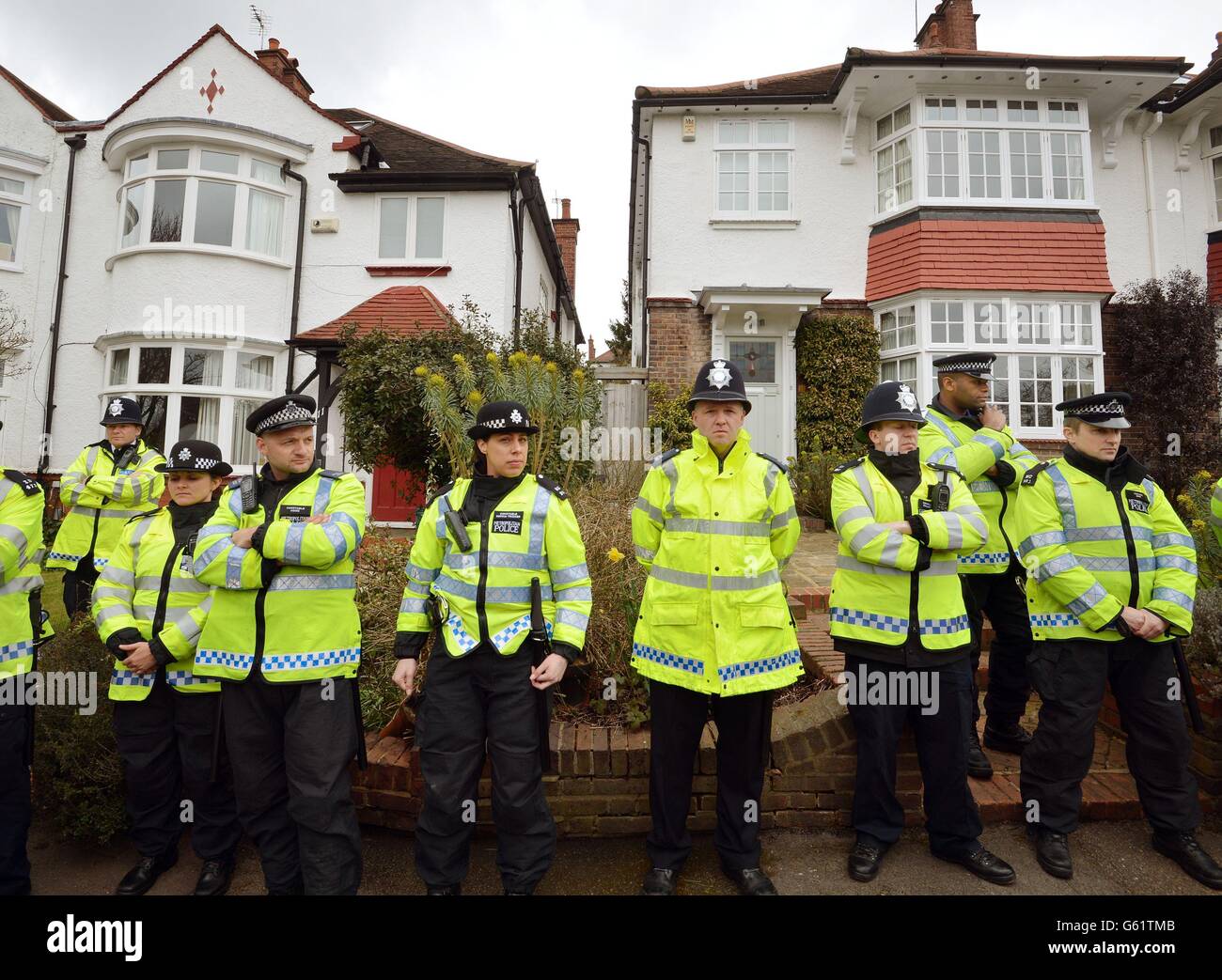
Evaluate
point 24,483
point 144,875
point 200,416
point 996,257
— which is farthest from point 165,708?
point 996,257

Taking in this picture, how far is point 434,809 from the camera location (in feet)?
8.93

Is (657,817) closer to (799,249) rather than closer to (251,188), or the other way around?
(799,249)

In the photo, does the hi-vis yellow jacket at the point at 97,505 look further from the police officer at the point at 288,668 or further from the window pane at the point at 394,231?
the window pane at the point at 394,231

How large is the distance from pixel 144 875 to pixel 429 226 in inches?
461

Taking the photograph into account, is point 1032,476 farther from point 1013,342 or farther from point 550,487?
point 1013,342

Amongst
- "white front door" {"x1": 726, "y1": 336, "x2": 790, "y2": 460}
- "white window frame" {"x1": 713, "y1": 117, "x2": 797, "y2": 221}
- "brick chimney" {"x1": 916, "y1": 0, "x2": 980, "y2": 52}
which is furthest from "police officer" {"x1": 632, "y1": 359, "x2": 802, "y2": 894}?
"brick chimney" {"x1": 916, "y1": 0, "x2": 980, "y2": 52}

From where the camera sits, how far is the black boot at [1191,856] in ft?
9.29

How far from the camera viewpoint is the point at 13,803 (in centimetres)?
281

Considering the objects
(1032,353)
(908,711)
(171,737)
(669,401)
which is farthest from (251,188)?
(1032,353)

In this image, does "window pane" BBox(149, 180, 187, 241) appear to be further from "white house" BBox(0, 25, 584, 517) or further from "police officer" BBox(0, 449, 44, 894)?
"police officer" BBox(0, 449, 44, 894)

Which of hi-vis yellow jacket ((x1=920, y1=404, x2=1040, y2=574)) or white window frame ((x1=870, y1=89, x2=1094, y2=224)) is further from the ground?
white window frame ((x1=870, y1=89, x2=1094, y2=224))

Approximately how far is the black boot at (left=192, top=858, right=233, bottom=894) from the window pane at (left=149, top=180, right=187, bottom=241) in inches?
478

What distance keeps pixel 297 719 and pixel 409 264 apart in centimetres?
1107

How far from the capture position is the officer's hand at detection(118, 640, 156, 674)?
2848 mm
